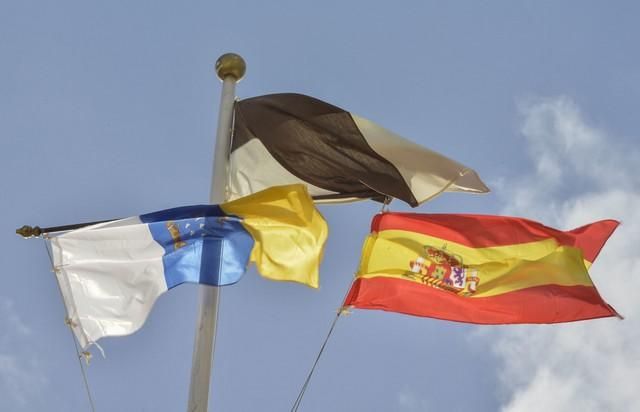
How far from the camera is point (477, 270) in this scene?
14211 millimetres

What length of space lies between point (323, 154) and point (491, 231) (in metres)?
2.67

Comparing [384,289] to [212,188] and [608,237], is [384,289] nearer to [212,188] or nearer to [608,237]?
[212,188]


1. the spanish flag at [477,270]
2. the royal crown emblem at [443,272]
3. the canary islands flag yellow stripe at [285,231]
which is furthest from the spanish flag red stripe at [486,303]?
the canary islands flag yellow stripe at [285,231]

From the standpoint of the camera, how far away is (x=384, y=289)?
13453 mm

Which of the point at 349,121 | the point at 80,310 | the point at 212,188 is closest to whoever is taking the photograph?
the point at 80,310

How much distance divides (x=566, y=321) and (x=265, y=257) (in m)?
4.67

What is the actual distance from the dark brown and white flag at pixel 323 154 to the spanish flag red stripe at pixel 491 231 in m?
0.45

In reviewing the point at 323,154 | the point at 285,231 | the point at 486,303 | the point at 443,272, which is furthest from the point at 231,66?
the point at 486,303

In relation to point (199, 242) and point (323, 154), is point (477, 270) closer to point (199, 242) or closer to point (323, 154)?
point (323, 154)

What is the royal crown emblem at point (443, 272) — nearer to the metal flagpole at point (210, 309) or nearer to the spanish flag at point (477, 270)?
the spanish flag at point (477, 270)

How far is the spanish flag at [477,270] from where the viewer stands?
13523mm

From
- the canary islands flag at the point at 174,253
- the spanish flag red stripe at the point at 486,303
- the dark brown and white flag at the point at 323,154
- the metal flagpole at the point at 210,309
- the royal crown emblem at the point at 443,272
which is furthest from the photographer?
the dark brown and white flag at the point at 323,154

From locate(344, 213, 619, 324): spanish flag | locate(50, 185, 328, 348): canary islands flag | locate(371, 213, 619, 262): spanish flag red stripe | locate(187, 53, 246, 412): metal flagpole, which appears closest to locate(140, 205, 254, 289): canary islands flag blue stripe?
locate(50, 185, 328, 348): canary islands flag

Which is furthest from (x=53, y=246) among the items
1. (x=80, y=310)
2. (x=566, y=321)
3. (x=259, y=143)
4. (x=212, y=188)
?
(x=566, y=321)
